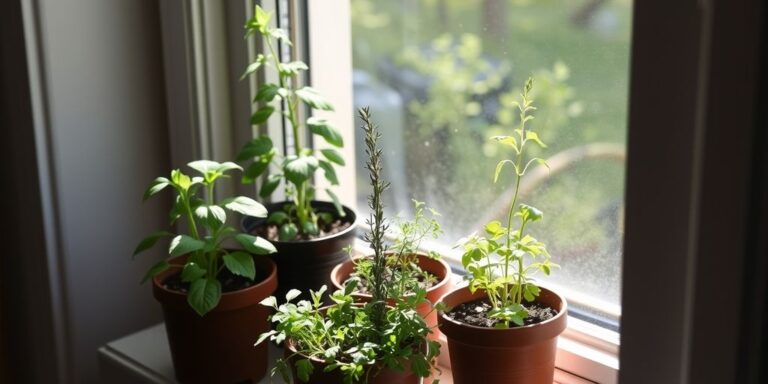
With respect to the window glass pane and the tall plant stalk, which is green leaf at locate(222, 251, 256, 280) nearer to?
the tall plant stalk

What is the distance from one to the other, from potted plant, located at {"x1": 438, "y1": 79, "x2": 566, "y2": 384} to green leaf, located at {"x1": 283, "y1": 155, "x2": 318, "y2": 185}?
11.0 inches

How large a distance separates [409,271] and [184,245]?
31 cm

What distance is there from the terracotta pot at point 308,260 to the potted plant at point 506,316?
0.79 feet

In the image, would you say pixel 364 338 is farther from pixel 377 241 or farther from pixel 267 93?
pixel 267 93

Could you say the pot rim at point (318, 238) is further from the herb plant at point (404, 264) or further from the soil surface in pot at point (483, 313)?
the soil surface in pot at point (483, 313)

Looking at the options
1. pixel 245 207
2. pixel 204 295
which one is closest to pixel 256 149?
pixel 245 207

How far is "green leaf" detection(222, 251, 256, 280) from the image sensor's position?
1143mm

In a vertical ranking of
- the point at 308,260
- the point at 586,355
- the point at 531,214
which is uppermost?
the point at 531,214

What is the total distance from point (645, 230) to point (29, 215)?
1070 mm

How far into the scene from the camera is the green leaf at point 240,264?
1143mm

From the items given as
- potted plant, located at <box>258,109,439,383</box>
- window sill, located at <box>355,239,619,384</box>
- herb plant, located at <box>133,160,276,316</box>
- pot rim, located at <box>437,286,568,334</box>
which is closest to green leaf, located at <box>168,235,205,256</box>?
herb plant, located at <box>133,160,276,316</box>

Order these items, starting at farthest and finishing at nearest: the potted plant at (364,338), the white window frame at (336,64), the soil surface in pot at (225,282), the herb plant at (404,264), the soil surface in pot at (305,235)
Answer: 1. the white window frame at (336,64)
2. the soil surface in pot at (305,235)
3. the soil surface in pot at (225,282)
4. the herb plant at (404,264)
5. the potted plant at (364,338)

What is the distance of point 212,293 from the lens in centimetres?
112

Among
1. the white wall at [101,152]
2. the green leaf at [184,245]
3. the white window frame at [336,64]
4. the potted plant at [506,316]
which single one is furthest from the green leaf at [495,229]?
the white wall at [101,152]
